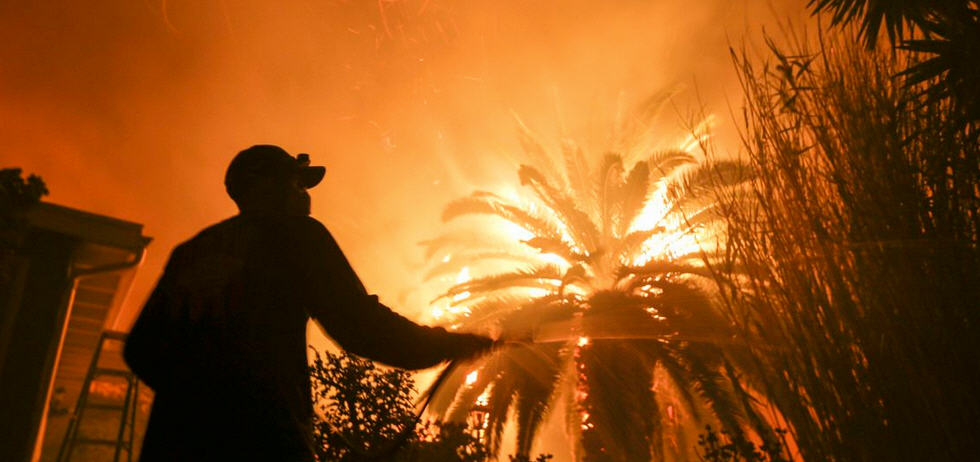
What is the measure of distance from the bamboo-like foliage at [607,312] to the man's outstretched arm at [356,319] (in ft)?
25.9

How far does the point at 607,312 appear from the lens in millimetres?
11594

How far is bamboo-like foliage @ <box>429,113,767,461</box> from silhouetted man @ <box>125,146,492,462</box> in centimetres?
792

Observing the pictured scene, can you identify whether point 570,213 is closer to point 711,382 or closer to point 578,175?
point 578,175

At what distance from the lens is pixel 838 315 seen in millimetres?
3033

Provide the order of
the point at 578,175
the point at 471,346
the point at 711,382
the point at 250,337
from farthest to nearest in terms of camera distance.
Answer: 1. the point at 578,175
2. the point at 711,382
3. the point at 471,346
4. the point at 250,337

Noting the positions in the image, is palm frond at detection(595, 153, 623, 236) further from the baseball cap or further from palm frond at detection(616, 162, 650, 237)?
the baseball cap

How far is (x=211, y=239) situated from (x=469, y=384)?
10214 mm

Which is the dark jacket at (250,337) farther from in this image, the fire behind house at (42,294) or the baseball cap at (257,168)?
the fire behind house at (42,294)

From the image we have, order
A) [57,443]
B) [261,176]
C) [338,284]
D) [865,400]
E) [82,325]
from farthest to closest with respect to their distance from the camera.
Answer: [57,443] < [82,325] < [865,400] < [261,176] < [338,284]

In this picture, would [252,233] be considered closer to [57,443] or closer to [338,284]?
[338,284]

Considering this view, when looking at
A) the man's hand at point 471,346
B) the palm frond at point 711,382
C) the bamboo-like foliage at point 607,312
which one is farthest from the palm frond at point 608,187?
the man's hand at point 471,346

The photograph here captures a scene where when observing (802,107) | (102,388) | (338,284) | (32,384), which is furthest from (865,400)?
(102,388)

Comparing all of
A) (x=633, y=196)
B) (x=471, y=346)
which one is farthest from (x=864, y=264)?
(x=633, y=196)

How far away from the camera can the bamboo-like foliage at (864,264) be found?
278 cm
